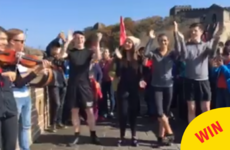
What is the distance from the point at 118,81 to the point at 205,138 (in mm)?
4321

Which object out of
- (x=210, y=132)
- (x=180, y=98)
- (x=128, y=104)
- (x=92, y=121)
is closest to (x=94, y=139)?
(x=92, y=121)

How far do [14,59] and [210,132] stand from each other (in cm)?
287

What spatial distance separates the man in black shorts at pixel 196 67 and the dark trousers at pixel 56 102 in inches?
97.6

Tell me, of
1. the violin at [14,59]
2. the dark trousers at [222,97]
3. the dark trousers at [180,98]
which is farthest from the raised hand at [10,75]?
the dark trousers at [180,98]

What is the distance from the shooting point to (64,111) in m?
7.00

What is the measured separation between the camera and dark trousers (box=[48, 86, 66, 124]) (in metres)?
6.31

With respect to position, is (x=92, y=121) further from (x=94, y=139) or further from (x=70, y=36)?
(x=70, y=36)

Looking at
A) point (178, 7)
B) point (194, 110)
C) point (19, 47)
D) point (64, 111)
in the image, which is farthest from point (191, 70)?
point (178, 7)

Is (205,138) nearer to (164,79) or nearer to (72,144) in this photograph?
(164,79)

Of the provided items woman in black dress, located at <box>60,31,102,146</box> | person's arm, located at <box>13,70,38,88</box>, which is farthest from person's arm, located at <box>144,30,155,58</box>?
person's arm, located at <box>13,70,38,88</box>

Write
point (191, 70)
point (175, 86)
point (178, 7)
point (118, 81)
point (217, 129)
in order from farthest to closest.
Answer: point (178, 7) → point (175, 86) → point (118, 81) → point (191, 70) → point (217, 129)

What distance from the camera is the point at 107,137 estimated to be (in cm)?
592

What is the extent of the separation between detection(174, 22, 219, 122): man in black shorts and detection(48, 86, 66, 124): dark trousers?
2480mm

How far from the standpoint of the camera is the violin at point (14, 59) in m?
3.49
